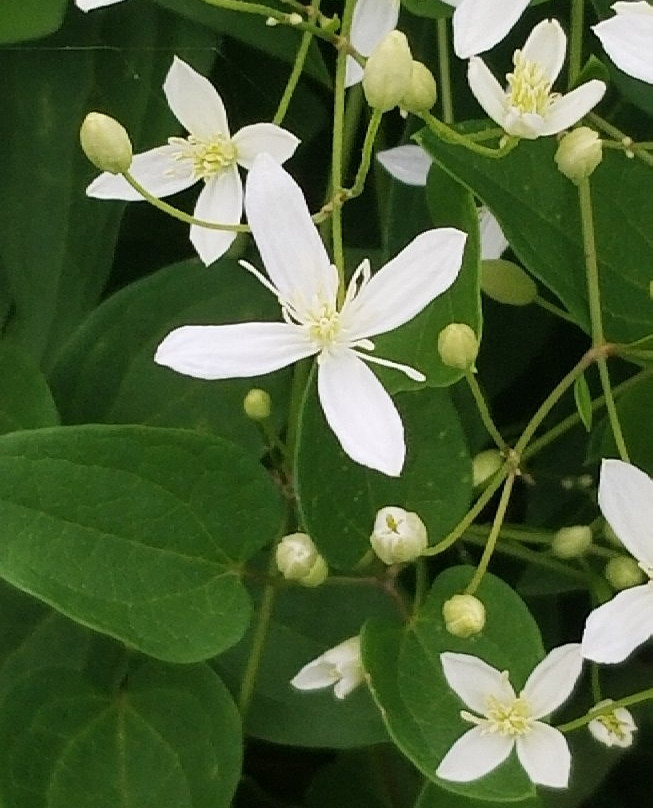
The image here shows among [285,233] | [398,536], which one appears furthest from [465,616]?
[285,233]

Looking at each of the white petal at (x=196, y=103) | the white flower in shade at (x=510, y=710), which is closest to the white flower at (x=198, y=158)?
the white petal at (x=196, y=103)

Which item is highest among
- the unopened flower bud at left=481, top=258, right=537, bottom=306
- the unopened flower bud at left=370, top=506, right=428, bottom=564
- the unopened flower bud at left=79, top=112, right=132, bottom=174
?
the unopened flower bud at left=79, top=112, right=132, bottom=174

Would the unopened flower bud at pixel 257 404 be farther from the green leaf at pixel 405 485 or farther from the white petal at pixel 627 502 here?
the white petal at pixel 627 502

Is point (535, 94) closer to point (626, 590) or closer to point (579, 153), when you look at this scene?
point (579, 153)

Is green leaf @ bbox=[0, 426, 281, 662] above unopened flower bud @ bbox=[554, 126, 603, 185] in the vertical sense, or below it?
below

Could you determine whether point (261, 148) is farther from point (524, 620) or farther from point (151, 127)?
point (524, 620)

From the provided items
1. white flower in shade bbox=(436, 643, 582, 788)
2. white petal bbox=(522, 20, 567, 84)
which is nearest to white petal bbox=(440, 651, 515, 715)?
white flower in shade bbox=(436, 643, 582, 788)

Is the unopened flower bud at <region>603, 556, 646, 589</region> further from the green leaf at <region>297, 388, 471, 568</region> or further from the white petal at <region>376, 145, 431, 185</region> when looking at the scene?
the white petal at <region>376, 145, 431, 185</region>
